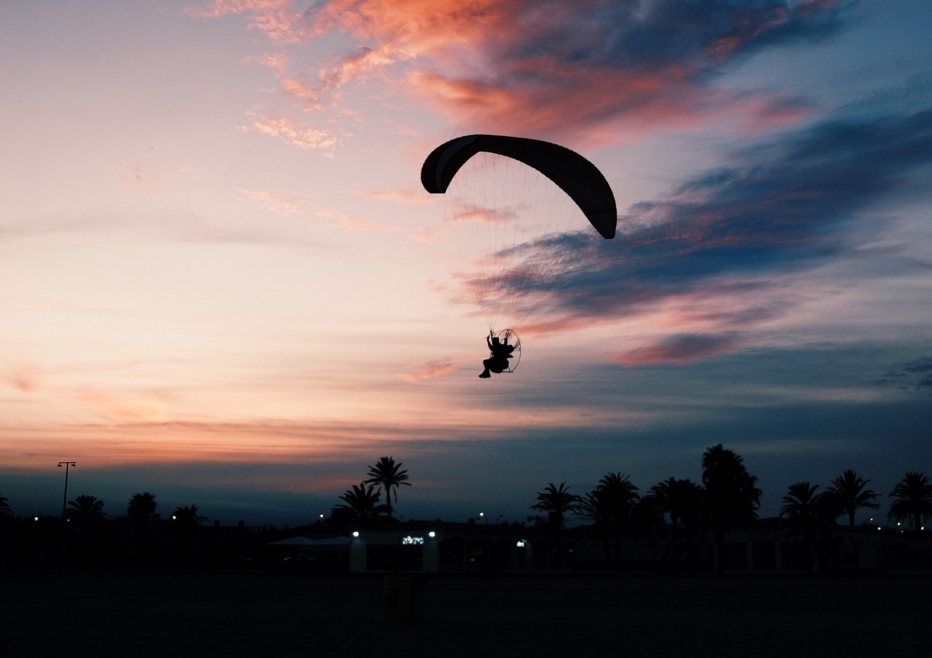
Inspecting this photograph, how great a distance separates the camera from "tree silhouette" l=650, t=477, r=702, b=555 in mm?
72938

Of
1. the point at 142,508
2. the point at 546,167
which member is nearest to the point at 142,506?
the point at 142,508

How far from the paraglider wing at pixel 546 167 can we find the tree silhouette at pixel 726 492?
4964cm

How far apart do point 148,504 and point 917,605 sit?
8626 cm

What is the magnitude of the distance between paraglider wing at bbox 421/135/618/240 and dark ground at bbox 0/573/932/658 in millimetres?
10681

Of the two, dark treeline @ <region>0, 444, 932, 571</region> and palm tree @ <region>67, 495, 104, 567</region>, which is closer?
dark treeline @ <region>0, 444, 932, 571</region>

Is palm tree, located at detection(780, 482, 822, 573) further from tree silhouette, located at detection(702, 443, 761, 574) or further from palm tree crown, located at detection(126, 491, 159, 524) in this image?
palm tree crown, located at detection(126, 491, 159, 524)

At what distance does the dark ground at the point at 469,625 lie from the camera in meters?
16.2

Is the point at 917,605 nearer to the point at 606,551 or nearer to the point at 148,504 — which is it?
the point at 606,551

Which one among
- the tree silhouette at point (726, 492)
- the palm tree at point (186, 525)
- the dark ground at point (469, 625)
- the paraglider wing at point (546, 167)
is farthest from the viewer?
the palm tree at point (186, 525)

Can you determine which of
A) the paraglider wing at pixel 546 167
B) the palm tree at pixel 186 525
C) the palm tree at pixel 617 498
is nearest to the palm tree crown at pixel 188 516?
the palm tree at pixel 186 525

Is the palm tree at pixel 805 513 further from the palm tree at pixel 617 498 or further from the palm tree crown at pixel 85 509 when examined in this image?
the palm tree crown at pixel 85 509

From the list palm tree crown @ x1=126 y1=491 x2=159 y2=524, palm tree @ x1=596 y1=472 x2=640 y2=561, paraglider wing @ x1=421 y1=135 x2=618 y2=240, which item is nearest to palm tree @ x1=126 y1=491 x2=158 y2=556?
palm tree crown @ x1=126 y1=491 x2=159 y2=524

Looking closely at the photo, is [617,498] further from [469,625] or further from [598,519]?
[469,625]

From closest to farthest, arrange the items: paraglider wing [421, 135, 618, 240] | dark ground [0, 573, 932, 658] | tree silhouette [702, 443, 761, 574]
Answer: dark ground [0, 573, 932, 658] → paraglider wing [421, 135, 618, 240] → tree silhouette [702, 443, 761, 574]
